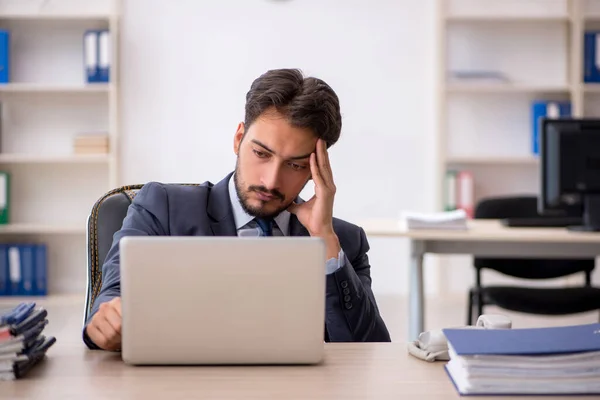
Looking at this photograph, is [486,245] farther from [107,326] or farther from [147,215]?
[107,326]

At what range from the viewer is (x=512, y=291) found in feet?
12.0

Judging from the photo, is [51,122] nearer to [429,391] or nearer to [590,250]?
→ [590,250]

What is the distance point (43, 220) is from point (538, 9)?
11.2 feet

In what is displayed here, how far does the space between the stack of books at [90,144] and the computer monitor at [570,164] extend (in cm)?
282

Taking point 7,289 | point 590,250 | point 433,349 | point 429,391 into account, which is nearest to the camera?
point 429,391

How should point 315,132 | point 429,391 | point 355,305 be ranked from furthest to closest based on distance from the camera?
Answer: point 315,132 → point 355,305 → point 429,391

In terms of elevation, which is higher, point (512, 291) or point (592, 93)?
point (592, 93)

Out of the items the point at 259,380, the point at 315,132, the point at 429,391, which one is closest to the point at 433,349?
the point at 429,391

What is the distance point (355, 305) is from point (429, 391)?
55 centimetres

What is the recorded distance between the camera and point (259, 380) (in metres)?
1.24

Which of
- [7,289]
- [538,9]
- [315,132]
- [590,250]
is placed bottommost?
[7,289]

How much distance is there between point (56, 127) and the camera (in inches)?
212

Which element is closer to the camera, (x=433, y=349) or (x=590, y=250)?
(x=433, y=349)

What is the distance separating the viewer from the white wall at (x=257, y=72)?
5.34 meters
